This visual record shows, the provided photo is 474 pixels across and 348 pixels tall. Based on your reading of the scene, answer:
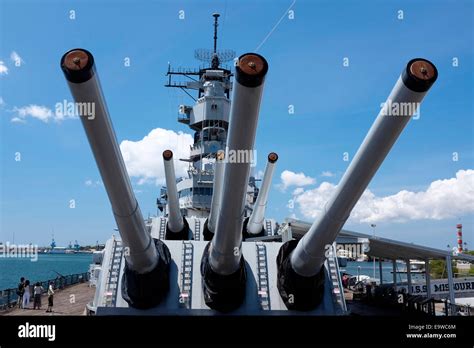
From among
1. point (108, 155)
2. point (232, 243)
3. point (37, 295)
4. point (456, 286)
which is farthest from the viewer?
point (456, 286)

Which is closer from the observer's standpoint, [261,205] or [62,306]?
[261,205]

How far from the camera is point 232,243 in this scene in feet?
15.7

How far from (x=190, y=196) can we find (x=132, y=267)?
1555 cm

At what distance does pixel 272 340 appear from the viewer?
3.80 meters

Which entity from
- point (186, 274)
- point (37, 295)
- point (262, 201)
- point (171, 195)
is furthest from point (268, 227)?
point (37, 295)

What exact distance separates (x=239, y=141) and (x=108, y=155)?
1170mm

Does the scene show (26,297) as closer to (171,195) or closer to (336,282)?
(171,195)

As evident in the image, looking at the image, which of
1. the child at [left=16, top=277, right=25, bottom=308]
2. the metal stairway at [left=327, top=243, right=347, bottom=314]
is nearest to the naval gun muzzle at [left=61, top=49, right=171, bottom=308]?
the metal stairway at [left=327, top=243, right=347, bottom=314]

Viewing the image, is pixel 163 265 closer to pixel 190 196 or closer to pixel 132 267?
pixel 132 267

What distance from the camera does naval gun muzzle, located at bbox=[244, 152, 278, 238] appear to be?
9.71 m

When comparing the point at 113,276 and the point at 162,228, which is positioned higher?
the point at 162,228

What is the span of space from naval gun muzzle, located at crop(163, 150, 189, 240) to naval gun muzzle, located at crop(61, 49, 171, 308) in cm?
307

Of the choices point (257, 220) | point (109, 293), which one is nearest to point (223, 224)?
point (109, 293)

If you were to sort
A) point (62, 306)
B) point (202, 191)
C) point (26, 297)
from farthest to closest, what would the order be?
point (202, 191) < point (62, 306) < point (26, 297)
